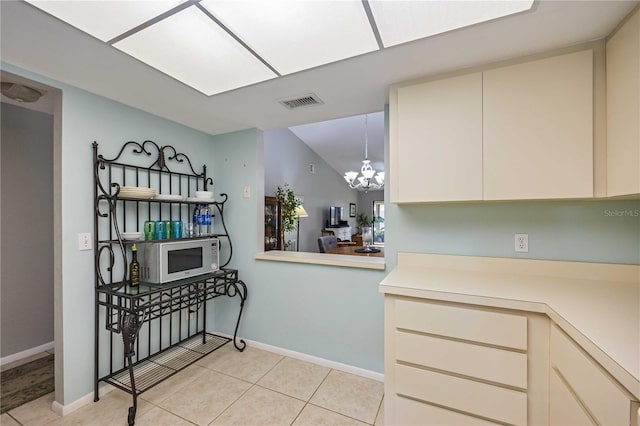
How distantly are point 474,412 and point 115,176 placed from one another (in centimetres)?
262

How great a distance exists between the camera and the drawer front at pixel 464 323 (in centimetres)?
120

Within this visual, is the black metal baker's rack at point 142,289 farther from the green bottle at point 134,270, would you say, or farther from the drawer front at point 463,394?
the drawer front at point 463,394

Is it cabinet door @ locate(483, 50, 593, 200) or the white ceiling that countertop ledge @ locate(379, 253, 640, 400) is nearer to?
cabinet door @ locate(483, 50, 593, 200)

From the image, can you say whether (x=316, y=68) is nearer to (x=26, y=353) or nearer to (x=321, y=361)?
(x=321, y=361)

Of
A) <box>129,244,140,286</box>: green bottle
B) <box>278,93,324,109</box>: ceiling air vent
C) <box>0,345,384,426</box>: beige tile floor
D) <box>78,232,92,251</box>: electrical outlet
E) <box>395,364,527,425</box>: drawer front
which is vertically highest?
<box>278,93,324,109</box>: ceiling air vent

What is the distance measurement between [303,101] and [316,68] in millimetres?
469

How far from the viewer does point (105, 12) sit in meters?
1.15

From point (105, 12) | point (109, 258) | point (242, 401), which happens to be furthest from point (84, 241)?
point (242, 401)

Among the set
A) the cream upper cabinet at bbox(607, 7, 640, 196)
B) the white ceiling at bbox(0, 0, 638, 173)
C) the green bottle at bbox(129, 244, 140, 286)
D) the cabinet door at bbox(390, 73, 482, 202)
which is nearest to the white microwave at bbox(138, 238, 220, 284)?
the green bottle at bbox(129, 244, 140, 286)

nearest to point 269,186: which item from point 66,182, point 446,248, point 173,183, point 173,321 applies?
point 173,183

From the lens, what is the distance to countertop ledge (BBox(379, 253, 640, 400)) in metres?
0.83

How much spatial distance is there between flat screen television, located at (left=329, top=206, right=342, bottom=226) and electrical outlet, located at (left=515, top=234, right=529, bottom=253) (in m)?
5.69

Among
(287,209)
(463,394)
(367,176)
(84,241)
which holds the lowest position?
(463,394)

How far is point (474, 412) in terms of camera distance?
1260 millimetres
